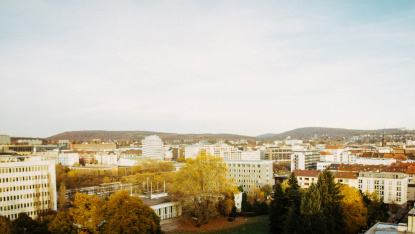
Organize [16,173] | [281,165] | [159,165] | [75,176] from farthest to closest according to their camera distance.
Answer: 1. [281,165]
2. [159,165]
3. [75,176]
4. [16,173]

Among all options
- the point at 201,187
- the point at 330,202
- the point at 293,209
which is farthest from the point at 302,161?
the point at 293,209

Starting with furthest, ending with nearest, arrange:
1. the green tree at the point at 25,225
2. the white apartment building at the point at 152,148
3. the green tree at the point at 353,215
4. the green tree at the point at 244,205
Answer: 1. the white apartment building at the point at 152,148
2. the green tree at the point at 244,205
3. the green tree at the point at 353,215
4. the green tree at the point at 25,225

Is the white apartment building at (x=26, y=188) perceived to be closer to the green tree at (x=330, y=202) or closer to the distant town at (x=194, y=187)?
the distant town at (x=194, y=187)

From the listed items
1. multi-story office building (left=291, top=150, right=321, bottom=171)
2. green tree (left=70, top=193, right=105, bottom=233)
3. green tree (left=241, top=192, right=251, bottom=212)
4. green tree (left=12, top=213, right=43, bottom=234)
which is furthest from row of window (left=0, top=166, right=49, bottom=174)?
multi-story office building (left=291, top=150, right=321, bottom=171)

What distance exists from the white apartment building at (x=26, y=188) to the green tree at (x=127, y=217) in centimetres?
1843

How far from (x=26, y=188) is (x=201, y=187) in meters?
21.7

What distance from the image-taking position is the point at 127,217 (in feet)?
84.1

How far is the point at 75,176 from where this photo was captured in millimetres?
66375

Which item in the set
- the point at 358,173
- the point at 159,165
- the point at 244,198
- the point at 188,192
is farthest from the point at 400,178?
the point at 159,165

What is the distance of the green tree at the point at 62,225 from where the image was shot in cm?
2605

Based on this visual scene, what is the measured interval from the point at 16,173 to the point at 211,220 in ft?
80.1

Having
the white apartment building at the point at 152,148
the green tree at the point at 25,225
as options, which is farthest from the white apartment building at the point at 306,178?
the white apartment building at the point at 152,148

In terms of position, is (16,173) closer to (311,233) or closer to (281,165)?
(311,233)

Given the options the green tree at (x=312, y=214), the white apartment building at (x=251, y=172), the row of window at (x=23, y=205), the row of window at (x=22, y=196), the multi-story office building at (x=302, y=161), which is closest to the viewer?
the green tree at (x=312, y=214)
